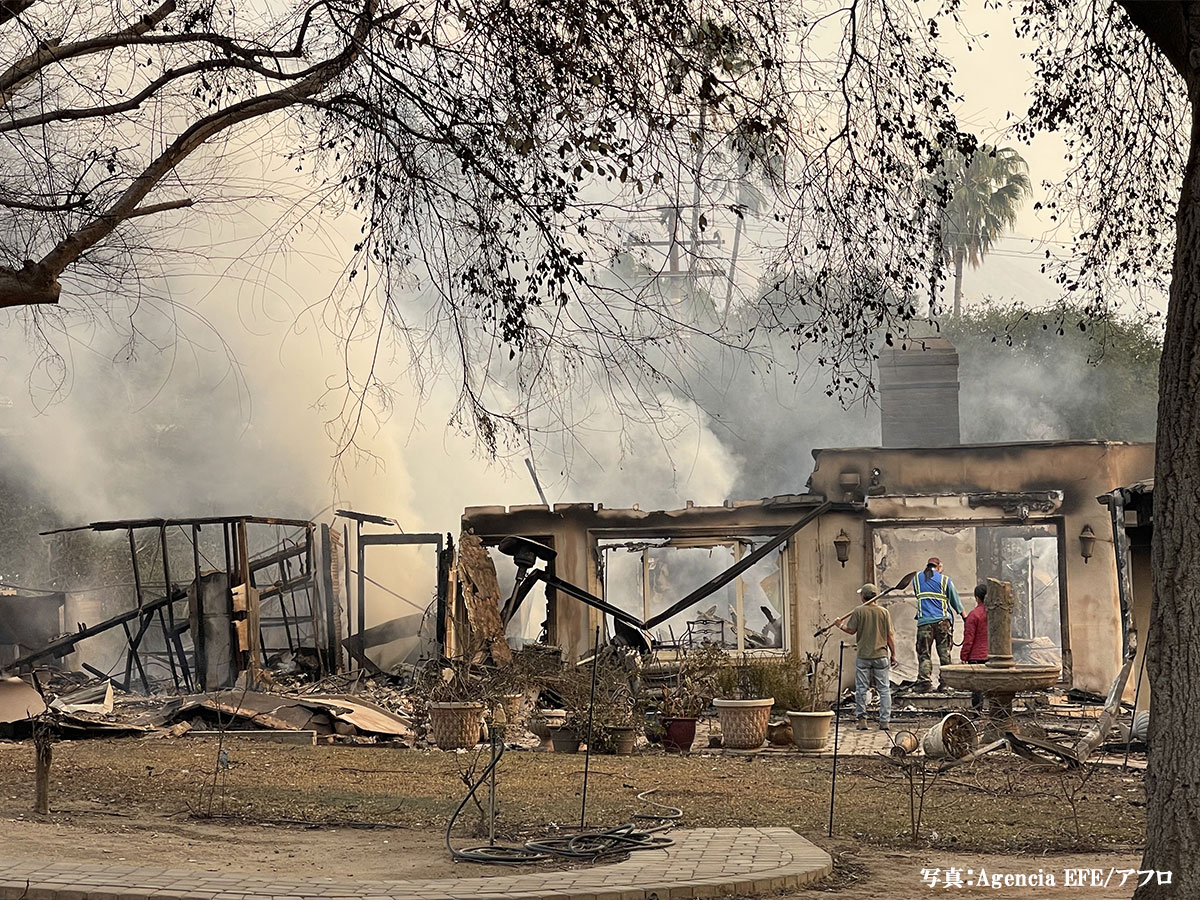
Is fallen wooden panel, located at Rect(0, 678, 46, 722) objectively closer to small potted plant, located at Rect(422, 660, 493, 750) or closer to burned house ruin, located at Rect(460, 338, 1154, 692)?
small potted plant, located at Rect(422, 660, 493, 750)

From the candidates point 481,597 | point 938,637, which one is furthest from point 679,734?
point 481,597

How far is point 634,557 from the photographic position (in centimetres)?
4488

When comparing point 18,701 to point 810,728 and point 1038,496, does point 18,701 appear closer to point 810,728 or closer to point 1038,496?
point 810,728

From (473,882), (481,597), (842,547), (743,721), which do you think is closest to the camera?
(473,882)

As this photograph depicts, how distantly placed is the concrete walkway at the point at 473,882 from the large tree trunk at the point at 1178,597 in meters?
2.07

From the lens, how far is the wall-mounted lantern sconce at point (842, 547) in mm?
19703

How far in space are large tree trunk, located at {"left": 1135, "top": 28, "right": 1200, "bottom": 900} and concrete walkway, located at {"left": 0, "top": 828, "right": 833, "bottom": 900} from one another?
6.78 ft

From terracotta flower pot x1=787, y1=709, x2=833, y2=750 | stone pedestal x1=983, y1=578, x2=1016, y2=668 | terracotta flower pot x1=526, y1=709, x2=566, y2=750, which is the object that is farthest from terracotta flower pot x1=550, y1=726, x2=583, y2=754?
stone pedestal x1=983, y1=578, x2=1016, y2=668

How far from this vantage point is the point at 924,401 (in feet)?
76.9

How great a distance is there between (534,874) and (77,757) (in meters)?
7.46

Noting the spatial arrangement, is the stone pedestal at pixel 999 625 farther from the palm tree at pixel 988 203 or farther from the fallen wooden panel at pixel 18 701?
the palm tree at pixel 988 203

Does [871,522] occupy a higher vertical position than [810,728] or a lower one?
higher

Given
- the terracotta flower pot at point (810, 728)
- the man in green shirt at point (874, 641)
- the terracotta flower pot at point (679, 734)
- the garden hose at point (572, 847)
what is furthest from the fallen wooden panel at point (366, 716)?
the garden hose at point (572, 847)

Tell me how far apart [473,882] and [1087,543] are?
14.9 m
